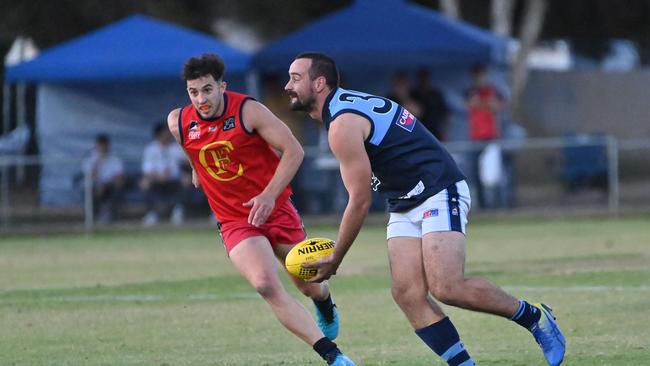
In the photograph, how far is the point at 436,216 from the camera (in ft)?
27.4

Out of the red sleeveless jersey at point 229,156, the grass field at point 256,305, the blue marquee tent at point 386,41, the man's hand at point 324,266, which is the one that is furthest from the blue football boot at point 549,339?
the blue marquee tent at point 386,41

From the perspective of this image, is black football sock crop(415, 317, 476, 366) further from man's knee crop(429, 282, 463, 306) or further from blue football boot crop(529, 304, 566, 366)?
blue football boot crop(529, 304, 566, 366)

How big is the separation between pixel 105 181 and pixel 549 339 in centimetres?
1494

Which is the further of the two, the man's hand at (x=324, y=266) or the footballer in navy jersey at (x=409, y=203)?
the man's hand at (x=324, y=266)

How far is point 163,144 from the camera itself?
23.0m

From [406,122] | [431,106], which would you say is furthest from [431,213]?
[431,106]

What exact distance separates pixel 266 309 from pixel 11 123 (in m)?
18.9

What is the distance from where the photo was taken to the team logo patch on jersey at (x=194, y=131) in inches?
372

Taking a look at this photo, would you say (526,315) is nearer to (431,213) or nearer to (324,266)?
(431,213)

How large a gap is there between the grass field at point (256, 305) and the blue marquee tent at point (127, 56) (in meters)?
4.04

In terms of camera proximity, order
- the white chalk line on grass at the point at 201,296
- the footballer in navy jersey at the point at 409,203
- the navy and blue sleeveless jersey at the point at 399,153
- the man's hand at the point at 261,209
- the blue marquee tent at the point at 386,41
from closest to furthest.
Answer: the footballer in navy jersey at the point at 409,203 < the navy and blue sleeveless jersey at the point at 399,153 < the man's hand at the point at 261,209 < the white chalk line on grass at the point at 201,296 < the blue marquee tent at the point at 386,41

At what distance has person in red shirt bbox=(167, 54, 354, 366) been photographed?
30.1 ft

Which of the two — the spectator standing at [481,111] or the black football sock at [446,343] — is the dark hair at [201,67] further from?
the spectator standing at [481,111]

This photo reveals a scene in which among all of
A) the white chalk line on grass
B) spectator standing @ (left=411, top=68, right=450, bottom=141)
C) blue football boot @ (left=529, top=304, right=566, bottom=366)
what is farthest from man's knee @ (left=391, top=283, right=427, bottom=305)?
spectator standing @ (left=411, top=68, right=450, bottom=141)
